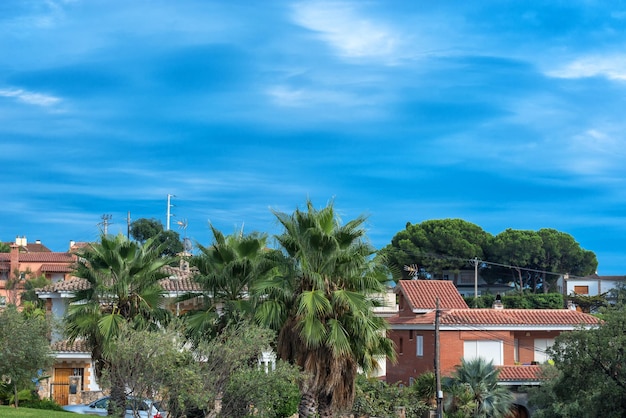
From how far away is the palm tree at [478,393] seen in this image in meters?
40.4

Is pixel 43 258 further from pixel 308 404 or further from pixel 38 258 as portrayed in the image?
pixel 308 404

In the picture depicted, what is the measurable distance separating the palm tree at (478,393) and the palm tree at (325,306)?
33.2ft

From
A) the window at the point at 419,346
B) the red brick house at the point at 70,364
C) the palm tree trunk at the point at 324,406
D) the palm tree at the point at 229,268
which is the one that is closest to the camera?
the palm tree trunk at the point at 324,406

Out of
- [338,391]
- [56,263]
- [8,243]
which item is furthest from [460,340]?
[8,243]

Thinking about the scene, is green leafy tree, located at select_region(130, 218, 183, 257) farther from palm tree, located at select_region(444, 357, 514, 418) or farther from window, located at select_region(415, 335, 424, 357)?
palm tree, located at select_region(444, 357, 514, 418)

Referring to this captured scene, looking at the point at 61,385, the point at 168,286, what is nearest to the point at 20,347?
the point at 61,385

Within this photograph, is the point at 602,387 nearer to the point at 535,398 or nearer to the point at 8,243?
the point at 535,398

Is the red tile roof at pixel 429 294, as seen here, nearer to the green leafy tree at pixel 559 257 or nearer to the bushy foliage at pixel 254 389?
the bushy foliage at pixel 254 389

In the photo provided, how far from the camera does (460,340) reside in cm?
4859

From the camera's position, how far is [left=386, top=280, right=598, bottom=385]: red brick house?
1907 inches

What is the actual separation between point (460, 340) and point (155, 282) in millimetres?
20299

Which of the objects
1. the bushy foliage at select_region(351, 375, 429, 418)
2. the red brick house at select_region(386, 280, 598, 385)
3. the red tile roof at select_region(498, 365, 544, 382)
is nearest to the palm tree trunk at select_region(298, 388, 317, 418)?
the bushy foliage at select_region(351, 375, 429, 418)

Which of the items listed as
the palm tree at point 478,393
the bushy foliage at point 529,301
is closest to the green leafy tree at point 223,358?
the palm tree at point 478,393

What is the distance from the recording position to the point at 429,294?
2105 inches
